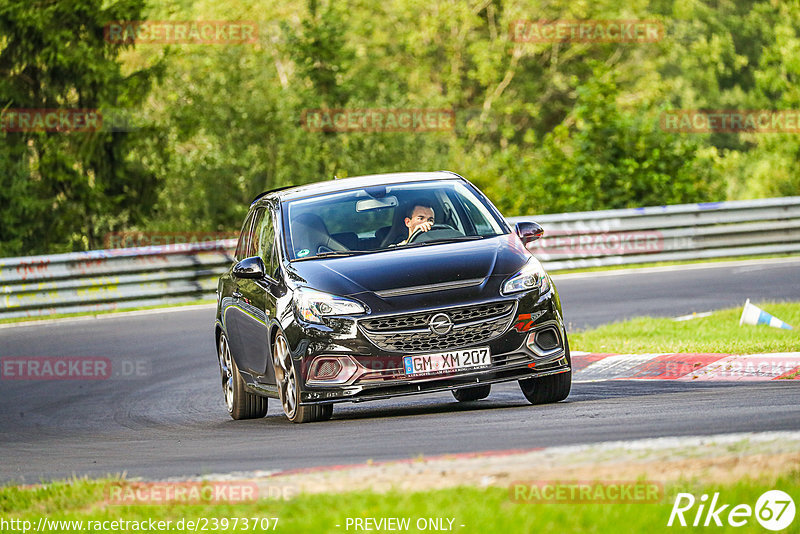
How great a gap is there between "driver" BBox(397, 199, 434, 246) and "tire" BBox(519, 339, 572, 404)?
4.40 ft

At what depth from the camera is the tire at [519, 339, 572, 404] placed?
9.59 m

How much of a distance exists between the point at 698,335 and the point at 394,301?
5.60 meters

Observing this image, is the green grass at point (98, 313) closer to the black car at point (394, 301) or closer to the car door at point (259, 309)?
the car door at point (259, 309)

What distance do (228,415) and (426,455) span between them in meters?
5.22

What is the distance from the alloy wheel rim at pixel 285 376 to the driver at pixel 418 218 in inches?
46.6

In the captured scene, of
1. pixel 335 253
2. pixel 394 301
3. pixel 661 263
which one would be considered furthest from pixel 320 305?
pixel 661 263

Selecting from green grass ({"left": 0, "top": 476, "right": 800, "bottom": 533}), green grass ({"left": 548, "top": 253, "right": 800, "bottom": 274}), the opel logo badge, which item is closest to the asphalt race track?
the opel logo badge

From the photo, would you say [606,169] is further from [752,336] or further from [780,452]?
[780,452]

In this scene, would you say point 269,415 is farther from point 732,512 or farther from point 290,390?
point 732,512

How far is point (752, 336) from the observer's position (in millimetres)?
12953

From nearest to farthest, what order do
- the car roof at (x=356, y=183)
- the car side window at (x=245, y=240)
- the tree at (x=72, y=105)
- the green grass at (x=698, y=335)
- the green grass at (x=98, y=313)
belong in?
the car roof at (x=356, y=183)
the car side window at (x=245, y=240)
the green grass at (x=698, y=335)
the green grass at (x=98, y=313)
the tree at (x=72, y=105)

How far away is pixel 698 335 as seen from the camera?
13562mm

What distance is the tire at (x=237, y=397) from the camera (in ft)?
36.3

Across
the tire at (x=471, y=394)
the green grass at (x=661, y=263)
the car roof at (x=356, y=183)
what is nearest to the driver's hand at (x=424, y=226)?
the car roof at (x=356, y=183)
